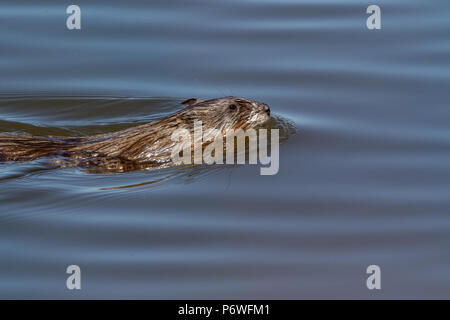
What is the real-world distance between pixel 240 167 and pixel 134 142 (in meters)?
1.05

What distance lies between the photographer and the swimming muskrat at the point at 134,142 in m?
8.54

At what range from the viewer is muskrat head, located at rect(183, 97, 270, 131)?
909 cm

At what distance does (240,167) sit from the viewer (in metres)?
8.56

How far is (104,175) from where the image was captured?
838cm

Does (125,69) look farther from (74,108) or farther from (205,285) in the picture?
(205,285)

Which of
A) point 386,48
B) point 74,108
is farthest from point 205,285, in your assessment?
point 386,48
